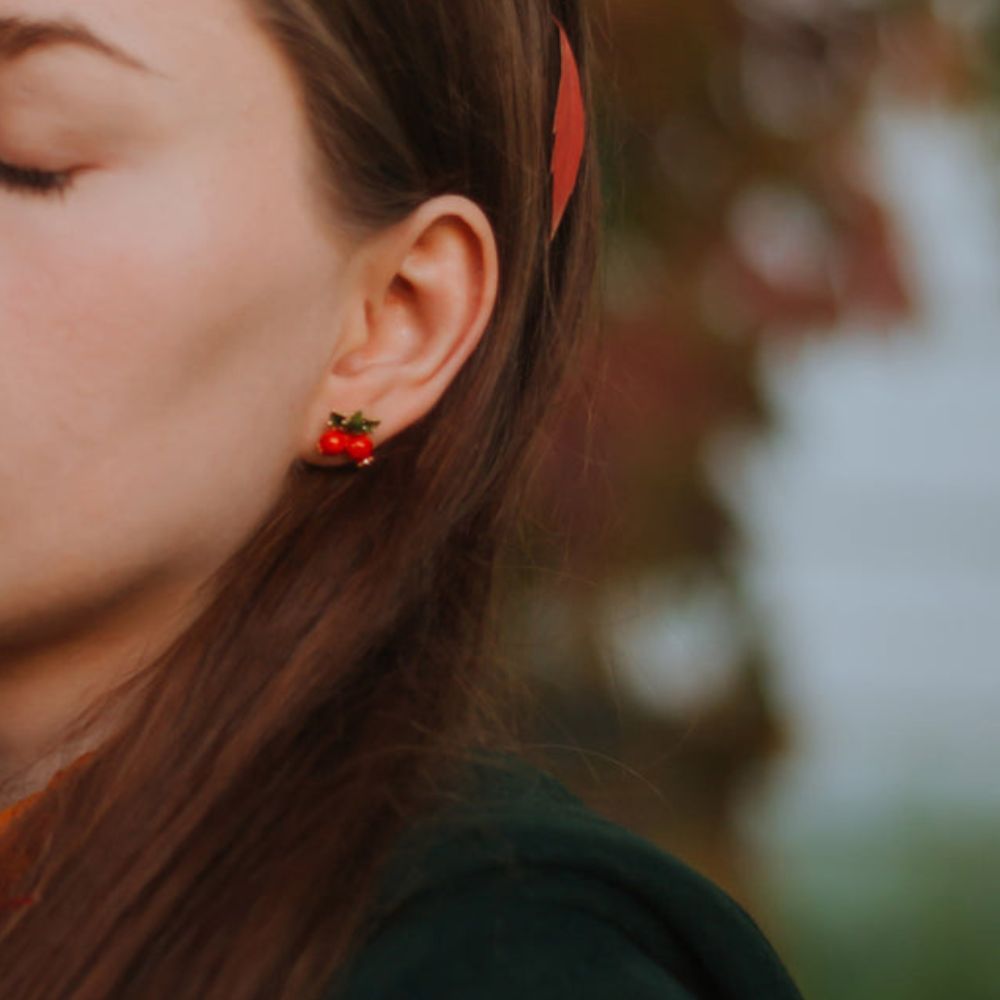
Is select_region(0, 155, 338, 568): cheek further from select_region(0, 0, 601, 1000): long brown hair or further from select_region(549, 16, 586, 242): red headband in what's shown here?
select_region(549, 16, 586, 242): red headband

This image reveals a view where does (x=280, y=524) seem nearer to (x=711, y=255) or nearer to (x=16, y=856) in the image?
(x=16, y=856)

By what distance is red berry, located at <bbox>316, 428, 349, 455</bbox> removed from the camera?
60.3 inches

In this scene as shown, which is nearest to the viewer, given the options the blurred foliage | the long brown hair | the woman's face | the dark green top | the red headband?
the dark green top

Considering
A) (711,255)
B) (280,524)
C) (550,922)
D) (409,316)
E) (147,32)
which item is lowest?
(711,255)

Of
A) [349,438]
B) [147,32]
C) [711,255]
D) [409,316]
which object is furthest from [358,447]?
[711,255]

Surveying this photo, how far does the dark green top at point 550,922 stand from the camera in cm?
119

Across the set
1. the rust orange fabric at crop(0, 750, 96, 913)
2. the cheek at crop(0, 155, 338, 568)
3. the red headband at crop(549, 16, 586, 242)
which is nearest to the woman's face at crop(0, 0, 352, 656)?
the cheek at crop(0, 155, 338, 568)

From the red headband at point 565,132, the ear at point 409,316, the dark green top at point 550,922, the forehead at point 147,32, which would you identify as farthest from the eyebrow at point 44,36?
the dark green top at point 550,922

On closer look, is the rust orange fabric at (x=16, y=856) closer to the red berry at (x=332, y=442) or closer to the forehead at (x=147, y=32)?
the red berry at (x=332, y=442)

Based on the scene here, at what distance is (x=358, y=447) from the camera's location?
5.05 ft

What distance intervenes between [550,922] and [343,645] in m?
0.33

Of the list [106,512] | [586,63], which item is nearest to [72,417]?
[106,512]

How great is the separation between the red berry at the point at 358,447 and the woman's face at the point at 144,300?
0.16 feet

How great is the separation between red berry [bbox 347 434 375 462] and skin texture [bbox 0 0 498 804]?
2 centimetres
